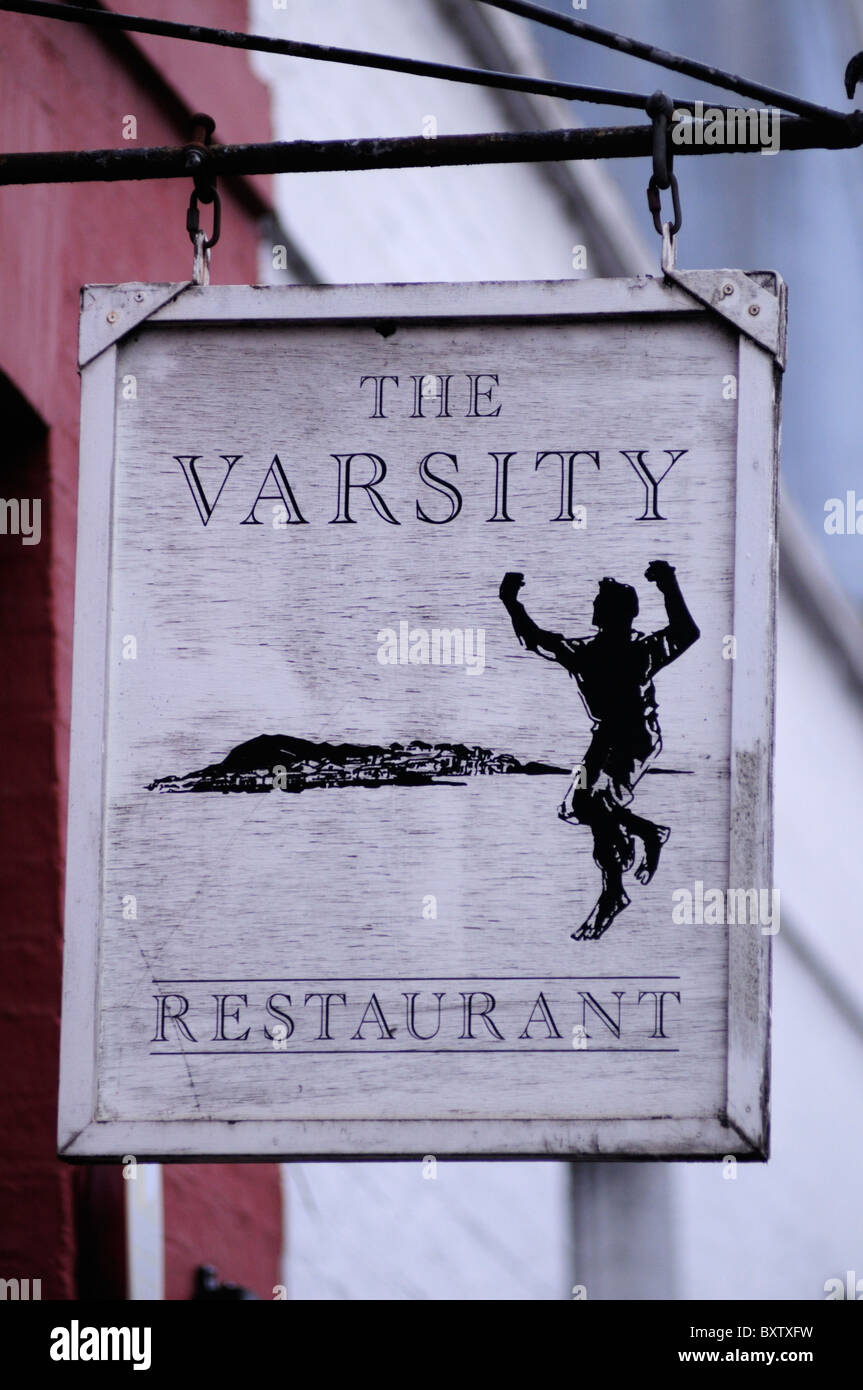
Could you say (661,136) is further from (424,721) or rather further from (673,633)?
(424,721)

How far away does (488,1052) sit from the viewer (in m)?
2.73

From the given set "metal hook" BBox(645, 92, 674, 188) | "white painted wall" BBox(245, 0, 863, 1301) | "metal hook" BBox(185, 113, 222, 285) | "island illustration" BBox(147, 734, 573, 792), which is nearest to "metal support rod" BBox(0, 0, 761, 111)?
"metal hook" BBox(645, 92, 674, 188)

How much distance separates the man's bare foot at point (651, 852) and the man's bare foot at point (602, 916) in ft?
0.12

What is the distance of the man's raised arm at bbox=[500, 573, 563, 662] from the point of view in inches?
113

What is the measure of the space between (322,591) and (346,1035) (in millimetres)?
618

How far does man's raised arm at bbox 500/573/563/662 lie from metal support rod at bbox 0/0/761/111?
720 mm

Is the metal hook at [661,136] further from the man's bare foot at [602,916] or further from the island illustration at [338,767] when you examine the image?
the man's bare foot at [602,916]

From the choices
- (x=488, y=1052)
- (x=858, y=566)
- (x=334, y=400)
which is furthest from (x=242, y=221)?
(x=858, y=566)

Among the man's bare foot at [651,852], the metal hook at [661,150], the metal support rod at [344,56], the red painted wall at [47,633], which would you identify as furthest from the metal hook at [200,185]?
the man's bare foot at [651,852]

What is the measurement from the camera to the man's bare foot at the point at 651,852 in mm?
2771

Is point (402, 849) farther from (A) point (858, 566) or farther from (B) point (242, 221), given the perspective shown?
(A) point (858, 566)

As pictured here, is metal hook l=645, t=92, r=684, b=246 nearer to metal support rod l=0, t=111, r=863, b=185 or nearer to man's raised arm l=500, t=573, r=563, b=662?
metal support rod l=0, t=111, r=863, b=185

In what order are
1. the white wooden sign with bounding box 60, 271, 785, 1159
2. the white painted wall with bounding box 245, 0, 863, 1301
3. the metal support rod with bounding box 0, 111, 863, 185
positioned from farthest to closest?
the white painted wall with bounding box 245, 0, 863, 1301, the metal support rod with bounding box 0, 111, 863, 185, the white wooden sign with bounding box 60, 271, 785, 1159

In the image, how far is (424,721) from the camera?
2846mm
